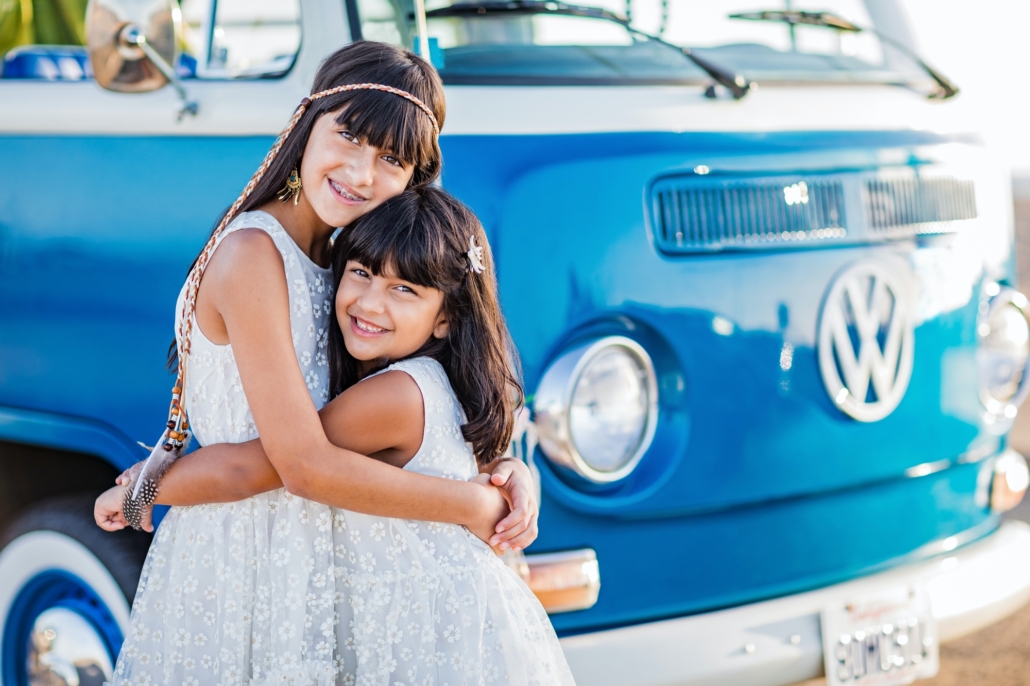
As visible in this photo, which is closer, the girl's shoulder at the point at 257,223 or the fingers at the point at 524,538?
the girl's shoulder at the point at 257,223

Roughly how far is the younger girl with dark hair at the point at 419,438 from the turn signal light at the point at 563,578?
368mm

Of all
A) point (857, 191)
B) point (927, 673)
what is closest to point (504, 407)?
point (857, 191)

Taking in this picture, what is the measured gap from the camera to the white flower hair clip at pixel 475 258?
1736 millimetres

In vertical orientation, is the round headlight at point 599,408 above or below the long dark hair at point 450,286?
below

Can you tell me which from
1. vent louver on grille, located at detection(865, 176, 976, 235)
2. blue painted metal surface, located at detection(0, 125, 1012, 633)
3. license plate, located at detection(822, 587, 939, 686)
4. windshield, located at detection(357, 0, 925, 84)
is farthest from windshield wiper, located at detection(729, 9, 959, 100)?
license plate, located at detection(822, 587, 939, 686)

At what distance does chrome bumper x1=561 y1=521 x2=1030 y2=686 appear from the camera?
2193 millimetres

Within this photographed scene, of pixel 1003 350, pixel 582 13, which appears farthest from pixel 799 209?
pixel 1003 350

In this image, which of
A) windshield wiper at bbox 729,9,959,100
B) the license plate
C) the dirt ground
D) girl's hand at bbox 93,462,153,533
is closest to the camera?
girl's hand at bbox 93,462,153,533

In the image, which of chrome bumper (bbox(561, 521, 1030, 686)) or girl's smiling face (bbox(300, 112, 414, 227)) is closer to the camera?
girl's smiling face (bbox(300, 112, 414, 227))

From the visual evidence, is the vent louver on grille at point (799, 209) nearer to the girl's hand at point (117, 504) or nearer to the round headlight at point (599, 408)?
the round headlight at point (599, 408)

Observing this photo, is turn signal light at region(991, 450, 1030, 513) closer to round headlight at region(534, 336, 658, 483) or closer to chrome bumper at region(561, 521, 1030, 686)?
chrome bumper at region(561, 521, 1030, 686)

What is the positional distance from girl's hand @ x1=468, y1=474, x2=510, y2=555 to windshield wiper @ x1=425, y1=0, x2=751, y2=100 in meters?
1.18

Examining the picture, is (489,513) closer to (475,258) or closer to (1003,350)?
(475,258)

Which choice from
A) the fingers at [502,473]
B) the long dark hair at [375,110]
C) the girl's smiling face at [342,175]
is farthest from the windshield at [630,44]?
the fingers at [502,473]
